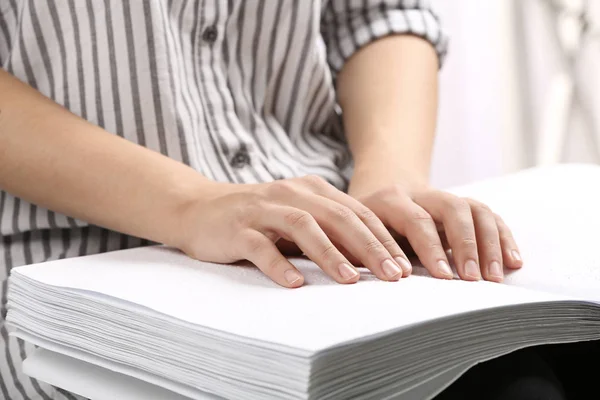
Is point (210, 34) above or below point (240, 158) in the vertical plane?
above

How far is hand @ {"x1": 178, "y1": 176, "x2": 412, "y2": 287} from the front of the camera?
498mm

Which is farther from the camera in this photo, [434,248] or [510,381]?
[434,248]

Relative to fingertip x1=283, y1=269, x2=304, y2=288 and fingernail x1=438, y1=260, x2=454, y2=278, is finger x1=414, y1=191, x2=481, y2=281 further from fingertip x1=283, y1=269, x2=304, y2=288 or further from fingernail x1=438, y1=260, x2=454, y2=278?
Result: fingertip x1=283, y1=269, x2=304, y2=288

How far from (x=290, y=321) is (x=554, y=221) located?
317 mm

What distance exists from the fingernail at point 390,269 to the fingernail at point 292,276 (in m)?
0.05

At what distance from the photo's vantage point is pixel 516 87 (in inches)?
Answer: 64.4

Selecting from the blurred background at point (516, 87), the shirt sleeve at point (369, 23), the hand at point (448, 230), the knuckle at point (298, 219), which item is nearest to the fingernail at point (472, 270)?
the hand at point (448, 230)

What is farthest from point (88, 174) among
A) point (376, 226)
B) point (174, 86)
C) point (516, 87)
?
point (516, 87)

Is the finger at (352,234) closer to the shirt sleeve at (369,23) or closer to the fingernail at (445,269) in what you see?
the fingernail at (445,269)

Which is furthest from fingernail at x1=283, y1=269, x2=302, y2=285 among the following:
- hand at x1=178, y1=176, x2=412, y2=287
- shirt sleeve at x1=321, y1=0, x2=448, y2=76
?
shirt sleeve at x1=321, y1=0, x2=448, y2=76

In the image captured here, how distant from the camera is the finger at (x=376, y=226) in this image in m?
0.52

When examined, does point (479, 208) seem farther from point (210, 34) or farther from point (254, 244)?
point (210, 34)

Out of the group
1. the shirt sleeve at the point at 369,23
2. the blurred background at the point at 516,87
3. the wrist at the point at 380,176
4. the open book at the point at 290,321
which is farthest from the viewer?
the blurred background at the point at 516,87

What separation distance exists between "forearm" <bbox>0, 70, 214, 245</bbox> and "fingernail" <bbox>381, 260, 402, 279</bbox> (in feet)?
0.54
